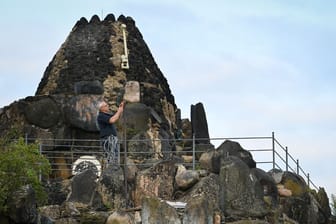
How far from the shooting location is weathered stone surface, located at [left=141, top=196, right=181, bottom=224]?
21719 mm

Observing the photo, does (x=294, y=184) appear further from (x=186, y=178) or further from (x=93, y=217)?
(x=93, y=217)

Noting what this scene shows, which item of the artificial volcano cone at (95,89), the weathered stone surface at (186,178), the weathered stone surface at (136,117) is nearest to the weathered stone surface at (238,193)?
the weathered stone surface at (186,178)

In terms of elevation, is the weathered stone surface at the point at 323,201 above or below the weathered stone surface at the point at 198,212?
above

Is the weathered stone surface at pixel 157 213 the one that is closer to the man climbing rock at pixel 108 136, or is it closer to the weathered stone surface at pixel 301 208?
the man climbing rock at pixel 108 136

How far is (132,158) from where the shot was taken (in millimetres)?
27672

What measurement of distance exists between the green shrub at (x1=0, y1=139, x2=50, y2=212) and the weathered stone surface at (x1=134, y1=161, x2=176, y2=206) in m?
3.16

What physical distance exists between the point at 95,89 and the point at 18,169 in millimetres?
9267

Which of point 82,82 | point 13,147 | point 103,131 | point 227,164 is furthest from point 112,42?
point 13,147

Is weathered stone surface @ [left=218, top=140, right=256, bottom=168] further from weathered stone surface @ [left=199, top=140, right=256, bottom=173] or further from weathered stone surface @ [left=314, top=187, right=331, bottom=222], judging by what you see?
weathered stone surface @ [left=314, top=187, right=331, bottom=222]

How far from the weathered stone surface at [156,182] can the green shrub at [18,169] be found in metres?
3.16

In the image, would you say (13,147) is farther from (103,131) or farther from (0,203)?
(103,131)

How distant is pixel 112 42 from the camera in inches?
Answer: 1315

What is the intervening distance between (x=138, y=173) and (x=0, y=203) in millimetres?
5601

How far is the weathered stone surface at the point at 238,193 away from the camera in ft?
80.7
